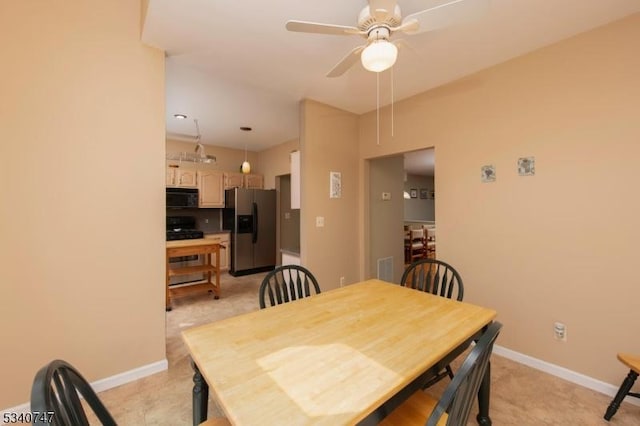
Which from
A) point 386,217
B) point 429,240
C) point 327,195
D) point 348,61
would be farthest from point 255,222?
point 429,240

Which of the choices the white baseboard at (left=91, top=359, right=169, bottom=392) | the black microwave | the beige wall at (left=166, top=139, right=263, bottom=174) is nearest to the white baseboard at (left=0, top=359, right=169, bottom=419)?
the white baseboard at (left=91, top=359, right=169, bottom=392)

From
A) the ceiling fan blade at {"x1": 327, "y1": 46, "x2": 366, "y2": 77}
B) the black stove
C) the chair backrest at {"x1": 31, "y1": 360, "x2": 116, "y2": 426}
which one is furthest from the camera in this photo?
the black stove

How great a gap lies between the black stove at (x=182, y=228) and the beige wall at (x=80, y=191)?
9.41 ft

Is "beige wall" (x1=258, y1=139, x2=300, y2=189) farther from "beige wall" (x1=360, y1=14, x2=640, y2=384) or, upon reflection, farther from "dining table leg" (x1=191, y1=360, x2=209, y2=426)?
"dining table leg" (x1=191, y1=360, x2=209, y2=426)

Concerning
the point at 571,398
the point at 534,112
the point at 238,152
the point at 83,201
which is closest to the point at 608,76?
the point at 534,112

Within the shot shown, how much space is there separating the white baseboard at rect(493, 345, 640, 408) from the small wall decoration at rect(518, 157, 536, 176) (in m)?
1.60

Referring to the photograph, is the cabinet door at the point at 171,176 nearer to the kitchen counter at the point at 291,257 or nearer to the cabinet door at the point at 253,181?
the cabinet door at the point at 253,181

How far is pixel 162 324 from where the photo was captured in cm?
227

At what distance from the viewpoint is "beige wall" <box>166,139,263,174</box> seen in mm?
5461

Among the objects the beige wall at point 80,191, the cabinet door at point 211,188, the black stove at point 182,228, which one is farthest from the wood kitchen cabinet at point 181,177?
the beige wall at point 80,191

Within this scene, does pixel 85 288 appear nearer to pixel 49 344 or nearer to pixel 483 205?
pixel 49 344

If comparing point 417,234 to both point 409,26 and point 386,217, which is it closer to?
point 386,217

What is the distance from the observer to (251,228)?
554cm

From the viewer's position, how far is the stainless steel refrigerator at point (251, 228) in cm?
536
